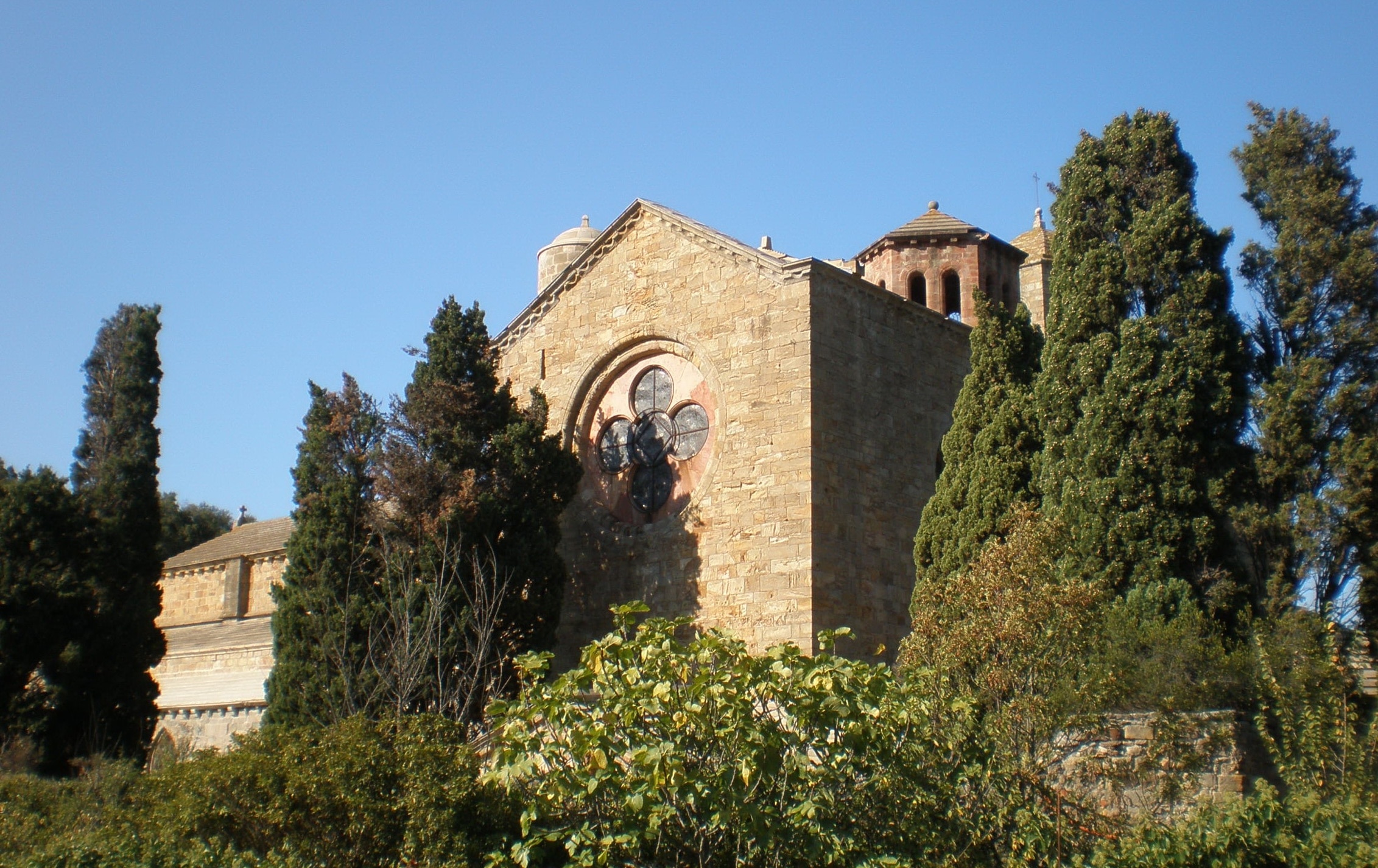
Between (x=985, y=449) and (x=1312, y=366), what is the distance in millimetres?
3686

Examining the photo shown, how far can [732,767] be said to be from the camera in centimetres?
840

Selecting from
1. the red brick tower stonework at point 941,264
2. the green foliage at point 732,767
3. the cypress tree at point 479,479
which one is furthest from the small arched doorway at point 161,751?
the red brick tower stonework at point 941,264

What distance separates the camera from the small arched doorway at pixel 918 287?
2208cm

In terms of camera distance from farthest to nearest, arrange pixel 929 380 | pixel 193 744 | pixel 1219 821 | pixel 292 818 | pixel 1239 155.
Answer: pixel 193 744 → pixel 929 380 → pixel 1239 155 → pixel 292 818 → pixel 1219 821

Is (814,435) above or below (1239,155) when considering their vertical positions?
below

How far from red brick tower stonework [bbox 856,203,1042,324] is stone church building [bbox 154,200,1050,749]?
34 mm

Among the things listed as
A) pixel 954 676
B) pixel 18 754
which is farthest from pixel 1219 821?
pixel 18 754

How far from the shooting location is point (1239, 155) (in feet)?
48.0

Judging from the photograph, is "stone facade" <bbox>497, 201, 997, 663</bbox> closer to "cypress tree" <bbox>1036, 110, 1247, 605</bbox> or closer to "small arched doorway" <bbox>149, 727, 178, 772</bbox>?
"cypress tree" <bbox>1036, 110, 1247, 605</bbox>

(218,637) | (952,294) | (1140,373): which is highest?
(952,294)

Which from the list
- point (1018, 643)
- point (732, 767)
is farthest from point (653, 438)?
point (732, 767)

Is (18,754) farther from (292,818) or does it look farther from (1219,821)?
Result: (1219,821)

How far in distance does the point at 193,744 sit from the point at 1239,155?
17901 millimetres

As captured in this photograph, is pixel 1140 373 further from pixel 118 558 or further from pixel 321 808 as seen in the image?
pixel 118 558
